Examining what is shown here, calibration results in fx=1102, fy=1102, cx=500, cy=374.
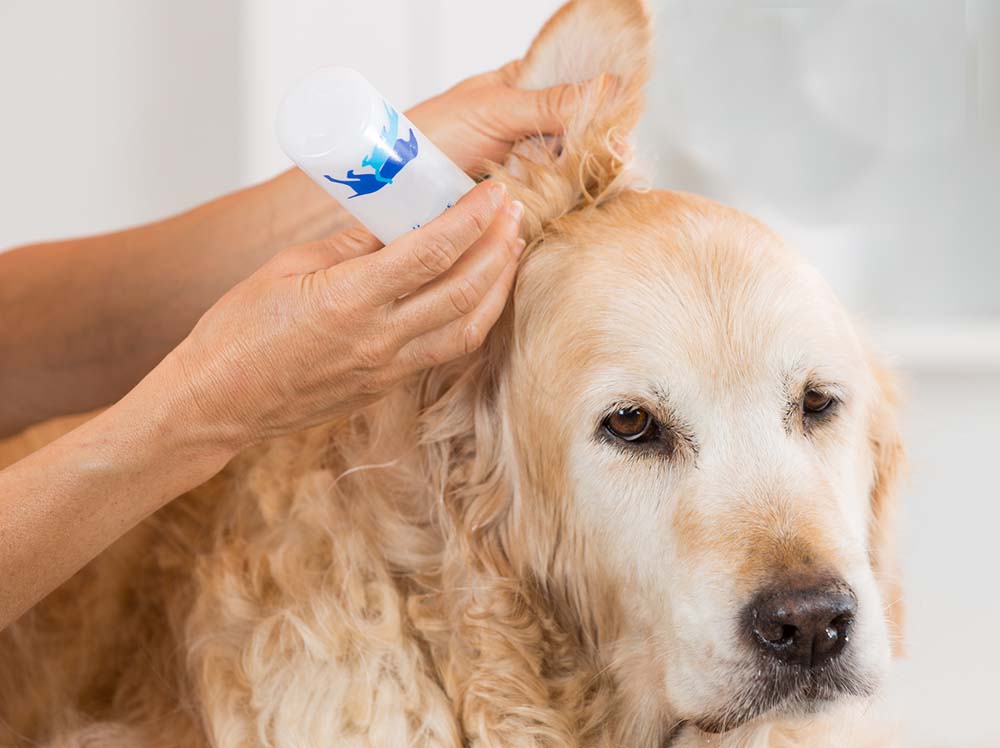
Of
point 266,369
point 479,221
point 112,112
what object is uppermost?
point 479,221

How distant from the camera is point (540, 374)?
89 centimetres

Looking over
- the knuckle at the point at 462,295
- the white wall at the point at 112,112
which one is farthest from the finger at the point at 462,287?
the white wall at the point at 112,112

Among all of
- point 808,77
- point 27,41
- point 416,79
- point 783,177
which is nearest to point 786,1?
point 808,77

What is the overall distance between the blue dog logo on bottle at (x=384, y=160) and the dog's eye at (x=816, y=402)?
1.20ft

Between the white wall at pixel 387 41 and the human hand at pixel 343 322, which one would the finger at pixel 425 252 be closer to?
the human hand at pixel 343 322

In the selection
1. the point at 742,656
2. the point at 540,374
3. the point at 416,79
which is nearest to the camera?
the point at 742,656

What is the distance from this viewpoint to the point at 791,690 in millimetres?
767

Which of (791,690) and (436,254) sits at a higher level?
(436,254)

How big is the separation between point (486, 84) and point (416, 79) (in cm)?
72

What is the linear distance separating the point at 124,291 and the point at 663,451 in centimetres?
67

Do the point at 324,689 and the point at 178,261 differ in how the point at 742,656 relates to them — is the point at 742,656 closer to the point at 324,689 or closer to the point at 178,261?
the point at 324,689

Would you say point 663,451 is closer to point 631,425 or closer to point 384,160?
point 631,425

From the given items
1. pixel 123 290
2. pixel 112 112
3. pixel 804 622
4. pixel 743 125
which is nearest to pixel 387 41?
pixel 112 112

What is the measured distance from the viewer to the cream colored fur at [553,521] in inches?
32.8
